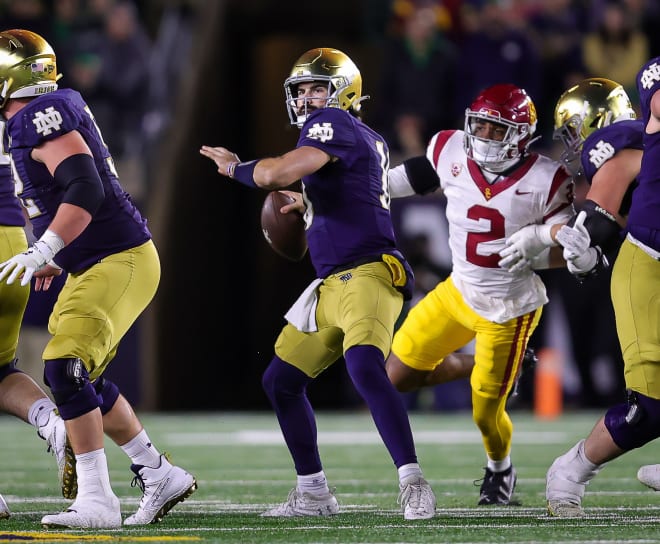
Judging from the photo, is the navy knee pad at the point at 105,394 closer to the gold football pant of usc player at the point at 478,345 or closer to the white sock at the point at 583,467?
the gold football pant of usc player at the point at 478,345

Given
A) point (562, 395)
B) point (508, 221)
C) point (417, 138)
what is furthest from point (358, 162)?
point (562, 395)

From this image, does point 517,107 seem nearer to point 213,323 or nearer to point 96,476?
point 96,476

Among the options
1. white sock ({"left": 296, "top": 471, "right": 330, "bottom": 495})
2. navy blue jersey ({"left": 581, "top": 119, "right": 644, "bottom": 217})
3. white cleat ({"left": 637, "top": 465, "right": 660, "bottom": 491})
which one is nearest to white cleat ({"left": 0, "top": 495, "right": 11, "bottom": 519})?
white sock ({"left": 296, "top": 471, "right": 330, "bottom": 495})

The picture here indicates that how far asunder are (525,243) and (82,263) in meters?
1.47

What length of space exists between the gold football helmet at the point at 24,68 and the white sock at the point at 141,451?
117cm

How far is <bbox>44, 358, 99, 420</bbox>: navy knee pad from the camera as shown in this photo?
3945 millimetres

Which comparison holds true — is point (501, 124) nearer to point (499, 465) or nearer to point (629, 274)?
point (629, 274)

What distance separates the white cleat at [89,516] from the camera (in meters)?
3.90

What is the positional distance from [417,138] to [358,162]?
16.3 feet

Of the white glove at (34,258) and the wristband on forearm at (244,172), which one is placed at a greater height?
the wristband on forearm at (244,172)

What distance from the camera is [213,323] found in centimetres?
1040

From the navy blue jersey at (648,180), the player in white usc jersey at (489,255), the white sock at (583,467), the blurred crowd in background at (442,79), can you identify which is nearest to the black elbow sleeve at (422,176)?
the player in white usc jersey at (489,255)

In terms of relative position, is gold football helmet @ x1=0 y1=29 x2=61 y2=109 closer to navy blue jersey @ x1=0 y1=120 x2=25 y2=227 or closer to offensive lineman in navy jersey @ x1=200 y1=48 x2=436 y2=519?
navy blue jersey @ x1=0 y1=120 x2=25 y2=227

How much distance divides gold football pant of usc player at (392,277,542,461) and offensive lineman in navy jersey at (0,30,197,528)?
1.07m
